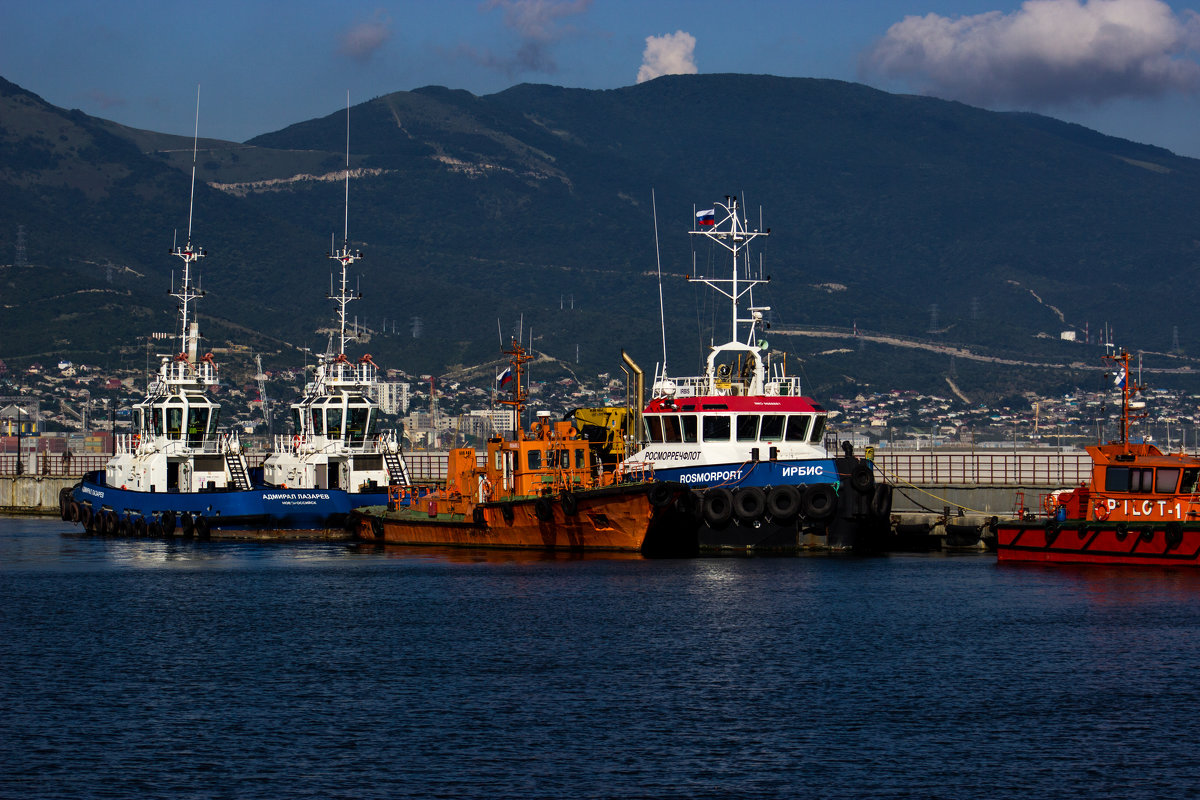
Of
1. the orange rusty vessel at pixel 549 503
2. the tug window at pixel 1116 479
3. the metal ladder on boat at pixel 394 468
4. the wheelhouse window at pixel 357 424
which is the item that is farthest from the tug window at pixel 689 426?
the wheelhouse window at pixel 357 424

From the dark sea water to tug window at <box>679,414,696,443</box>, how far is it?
4407 mm

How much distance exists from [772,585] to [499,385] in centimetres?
1621

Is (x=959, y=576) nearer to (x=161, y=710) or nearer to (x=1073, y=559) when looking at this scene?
(x=1073, y=559)

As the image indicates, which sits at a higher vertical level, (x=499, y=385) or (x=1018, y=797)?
(x=499, y=385)

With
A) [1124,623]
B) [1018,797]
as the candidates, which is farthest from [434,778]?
[1124,623]

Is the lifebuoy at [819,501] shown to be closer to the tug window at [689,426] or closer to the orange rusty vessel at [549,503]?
the orange rusty vessel at [549,503]

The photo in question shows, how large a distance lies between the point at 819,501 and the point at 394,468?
23947 millimetres

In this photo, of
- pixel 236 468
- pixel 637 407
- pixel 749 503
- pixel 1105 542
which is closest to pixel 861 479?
pixel 749 503

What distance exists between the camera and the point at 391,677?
33625 millimetres

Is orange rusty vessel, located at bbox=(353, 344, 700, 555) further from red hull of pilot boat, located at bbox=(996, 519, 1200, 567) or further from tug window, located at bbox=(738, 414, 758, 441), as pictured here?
red hull of pilot boat, located at bbox=(996, 519, 1200, 567)

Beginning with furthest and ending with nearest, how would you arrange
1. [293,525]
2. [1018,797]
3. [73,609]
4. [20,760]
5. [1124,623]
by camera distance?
[293,525], [73,609], [1124,623], [20,760], [1018,797]

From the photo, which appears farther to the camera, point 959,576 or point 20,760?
point 959,576

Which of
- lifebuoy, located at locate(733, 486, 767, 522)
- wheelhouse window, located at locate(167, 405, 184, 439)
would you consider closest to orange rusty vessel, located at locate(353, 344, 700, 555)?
lifebuoy, located at locate(733, 486, 767, 522)

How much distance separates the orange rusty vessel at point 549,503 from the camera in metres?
50.8
